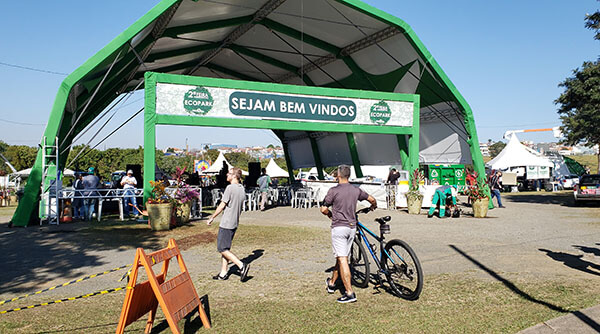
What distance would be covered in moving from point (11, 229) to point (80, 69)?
16.0 ft

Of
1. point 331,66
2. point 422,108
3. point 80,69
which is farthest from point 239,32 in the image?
point 422,108

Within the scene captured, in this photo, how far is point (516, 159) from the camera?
3353 centimetres

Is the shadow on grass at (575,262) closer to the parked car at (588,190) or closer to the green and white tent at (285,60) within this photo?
the green and white tent at (285,60)

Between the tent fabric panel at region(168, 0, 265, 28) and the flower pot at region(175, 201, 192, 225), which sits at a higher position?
the tent fabric panel at region(168, 0, 265, 28)

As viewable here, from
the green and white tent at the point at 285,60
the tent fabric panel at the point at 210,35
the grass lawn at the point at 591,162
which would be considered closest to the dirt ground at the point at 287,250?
the green and white tent at the point at 285,60

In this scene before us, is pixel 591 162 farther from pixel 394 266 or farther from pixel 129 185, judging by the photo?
pixel 394 266

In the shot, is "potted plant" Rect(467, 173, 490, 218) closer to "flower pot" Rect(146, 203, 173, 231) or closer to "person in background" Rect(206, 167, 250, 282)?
"flower pot" Rect(146, 203, 173, 231)

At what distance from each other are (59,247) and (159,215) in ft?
9.25

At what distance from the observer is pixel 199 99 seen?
14023 mm

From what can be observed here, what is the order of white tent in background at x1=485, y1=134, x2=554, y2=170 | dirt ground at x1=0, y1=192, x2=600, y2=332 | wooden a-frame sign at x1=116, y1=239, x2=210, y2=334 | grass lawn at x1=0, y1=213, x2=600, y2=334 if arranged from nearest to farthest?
wooden a-frame sign at x1=116, y1=239, x2=210, y2=334 → grass lawn at x1=0, y1=213, x2=600, y2=334 → dirt ground at x1=0, y1=192, x2=600, y2=332 → white tent in background at x1=485, y1=134, x2=554, y2=170

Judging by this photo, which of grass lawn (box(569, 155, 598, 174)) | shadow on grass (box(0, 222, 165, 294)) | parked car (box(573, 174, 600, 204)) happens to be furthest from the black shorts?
grass lawn (box(569, 155, 598, 174))

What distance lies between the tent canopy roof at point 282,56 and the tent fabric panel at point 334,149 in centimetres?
170

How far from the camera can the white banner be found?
13688mm

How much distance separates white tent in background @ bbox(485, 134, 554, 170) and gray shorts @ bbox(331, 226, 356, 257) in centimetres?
3215
